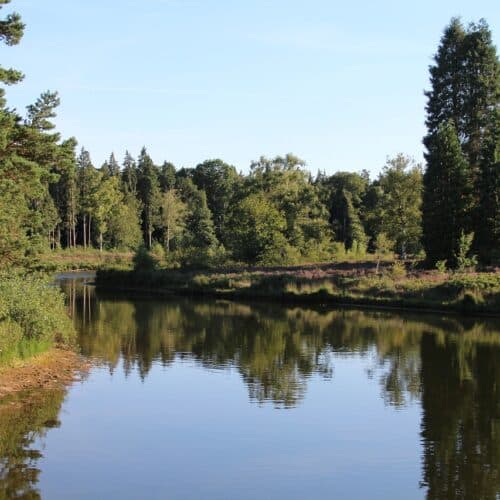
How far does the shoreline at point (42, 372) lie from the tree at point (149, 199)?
288 feet

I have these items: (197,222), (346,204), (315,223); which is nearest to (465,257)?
(315,223)

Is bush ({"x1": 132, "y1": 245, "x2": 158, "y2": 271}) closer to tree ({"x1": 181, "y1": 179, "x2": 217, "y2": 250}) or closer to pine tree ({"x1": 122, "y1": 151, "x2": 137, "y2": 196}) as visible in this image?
tree ({"x1": 181, "y1": 179, "x2": 217, "y2": 250})

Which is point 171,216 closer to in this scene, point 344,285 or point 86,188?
point 86,188

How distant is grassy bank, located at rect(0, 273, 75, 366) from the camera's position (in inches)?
717

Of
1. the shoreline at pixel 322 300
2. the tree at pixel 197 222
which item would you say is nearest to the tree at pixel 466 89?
the shoreline at pixel 322 300

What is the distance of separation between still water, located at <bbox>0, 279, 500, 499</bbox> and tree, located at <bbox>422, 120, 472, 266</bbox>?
19.3 m

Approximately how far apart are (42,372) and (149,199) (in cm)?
9647

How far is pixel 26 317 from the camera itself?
63.9 ft

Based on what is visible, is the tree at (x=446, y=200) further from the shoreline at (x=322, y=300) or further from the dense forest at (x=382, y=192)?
the shoreline at (x=322, y=300)

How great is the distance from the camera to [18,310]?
A: 19.2 m

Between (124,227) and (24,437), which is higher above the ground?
(124,227)

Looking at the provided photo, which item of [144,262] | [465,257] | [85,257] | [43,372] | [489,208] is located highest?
[489,208]

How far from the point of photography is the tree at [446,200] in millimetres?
47500

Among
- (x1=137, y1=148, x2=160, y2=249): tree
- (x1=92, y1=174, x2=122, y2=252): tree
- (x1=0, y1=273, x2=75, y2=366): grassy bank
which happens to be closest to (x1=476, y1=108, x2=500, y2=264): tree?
(x1=0, y1=273, x2=75, y2=366): grassy bank
